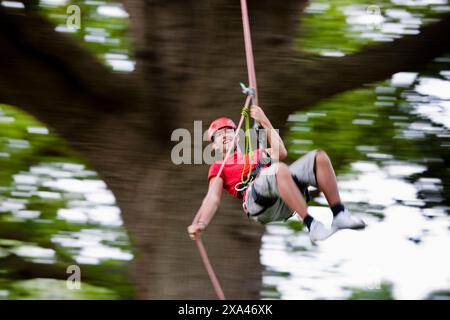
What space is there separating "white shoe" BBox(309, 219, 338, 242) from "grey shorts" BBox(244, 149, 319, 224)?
247 mm

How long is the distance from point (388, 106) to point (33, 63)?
3.34 meters

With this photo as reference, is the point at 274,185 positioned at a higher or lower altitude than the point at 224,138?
lower

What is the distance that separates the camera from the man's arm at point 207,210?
425 centimetres

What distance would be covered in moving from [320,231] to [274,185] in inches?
14.3

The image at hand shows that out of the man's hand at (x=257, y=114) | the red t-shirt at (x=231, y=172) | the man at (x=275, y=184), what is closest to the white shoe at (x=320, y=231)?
the man at (x=275, y=184)

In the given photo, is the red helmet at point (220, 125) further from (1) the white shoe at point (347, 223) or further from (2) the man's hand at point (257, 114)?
(1) the white shoe at point (347, 223)

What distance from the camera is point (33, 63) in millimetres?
5242

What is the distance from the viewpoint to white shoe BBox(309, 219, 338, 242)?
12.7 ft

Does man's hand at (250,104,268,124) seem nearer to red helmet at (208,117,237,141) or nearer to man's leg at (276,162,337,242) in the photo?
man's leg at (276,162,337,242)

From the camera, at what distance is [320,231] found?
3889 millimetres

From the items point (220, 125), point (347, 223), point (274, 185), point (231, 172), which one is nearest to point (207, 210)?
point (231, 172)

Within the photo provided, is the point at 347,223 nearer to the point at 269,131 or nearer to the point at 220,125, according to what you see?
the point at 269,131

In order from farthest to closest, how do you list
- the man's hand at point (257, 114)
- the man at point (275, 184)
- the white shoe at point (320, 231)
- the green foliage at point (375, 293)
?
the green foliage at point (375, 293)
the man's hand at point (257, 114)
the man at point (275, 184)
the white shoe at point (320, 231)
